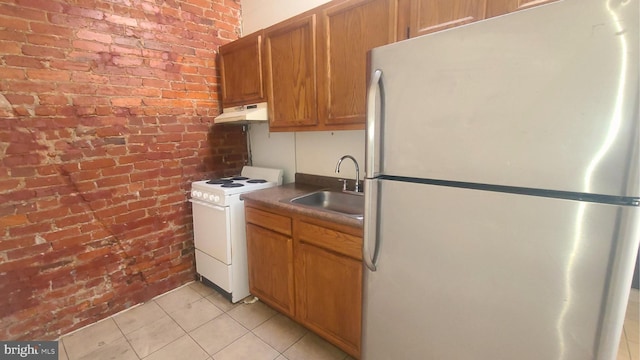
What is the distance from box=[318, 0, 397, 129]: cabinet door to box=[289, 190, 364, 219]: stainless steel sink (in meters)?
0.56

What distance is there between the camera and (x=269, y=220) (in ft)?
6.46

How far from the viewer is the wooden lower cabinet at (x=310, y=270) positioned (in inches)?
61.9

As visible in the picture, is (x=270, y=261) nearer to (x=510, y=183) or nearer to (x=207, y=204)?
(x=207, y=204)

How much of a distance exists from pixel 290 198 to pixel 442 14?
140 centimetres

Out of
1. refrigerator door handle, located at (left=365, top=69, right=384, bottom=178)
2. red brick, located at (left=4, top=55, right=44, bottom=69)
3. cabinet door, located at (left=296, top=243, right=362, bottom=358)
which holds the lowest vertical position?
cabinet door, located at (left=296, top=243, right=362, bottom=358)

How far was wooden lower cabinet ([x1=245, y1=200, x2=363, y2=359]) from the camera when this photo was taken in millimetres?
1573

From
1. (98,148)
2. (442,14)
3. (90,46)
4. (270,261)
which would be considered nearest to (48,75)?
(90,46)

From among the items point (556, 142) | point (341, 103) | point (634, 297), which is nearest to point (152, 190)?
point (341, 103)

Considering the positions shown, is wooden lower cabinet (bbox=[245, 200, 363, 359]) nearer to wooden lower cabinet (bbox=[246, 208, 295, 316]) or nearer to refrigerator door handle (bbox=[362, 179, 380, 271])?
wooden lower cabinet (bbox=[246, 208, 295, 316])

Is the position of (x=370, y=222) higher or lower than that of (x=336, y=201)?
higher

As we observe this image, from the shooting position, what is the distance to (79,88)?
189 cm

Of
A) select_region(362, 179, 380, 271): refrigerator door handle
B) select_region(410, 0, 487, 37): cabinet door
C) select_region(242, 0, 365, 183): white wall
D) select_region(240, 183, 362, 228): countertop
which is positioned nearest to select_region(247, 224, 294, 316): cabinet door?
select_region(240, 183, 362, 228): countertop

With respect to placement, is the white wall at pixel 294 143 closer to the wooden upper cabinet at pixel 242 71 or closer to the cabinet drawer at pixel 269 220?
the wooden upper cabinet at pixel 242 71

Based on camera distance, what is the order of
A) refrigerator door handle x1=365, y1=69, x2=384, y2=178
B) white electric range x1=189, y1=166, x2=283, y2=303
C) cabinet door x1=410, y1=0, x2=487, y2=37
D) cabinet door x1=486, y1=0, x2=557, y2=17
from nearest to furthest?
refrigerator door handle x1=365, y1=69, x2=384, y2=178, cabinet door x1=486, y1=0, x2=557, y2=17, cabinet door x1=410, y1=0, x2=487, y2=37, white electric range x1=189, y1=166, x2=283, y2=303
